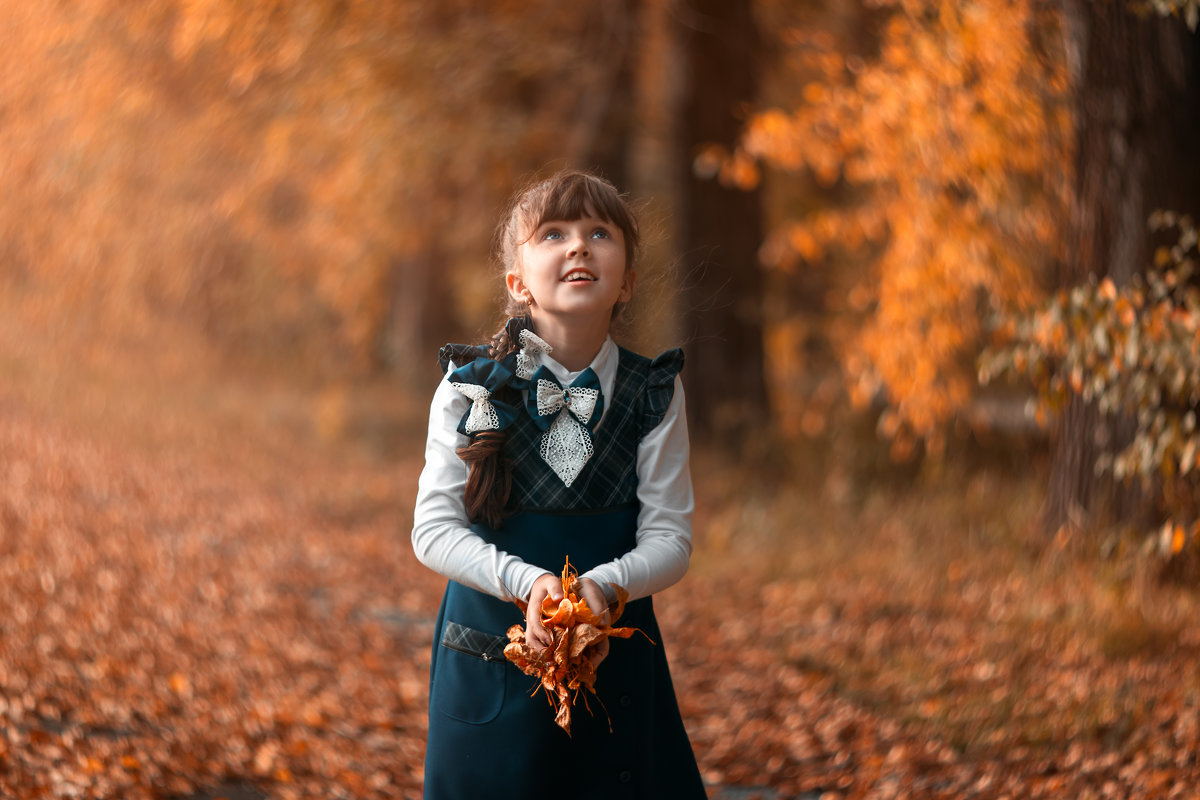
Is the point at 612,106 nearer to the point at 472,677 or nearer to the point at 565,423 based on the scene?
the point at 565,423

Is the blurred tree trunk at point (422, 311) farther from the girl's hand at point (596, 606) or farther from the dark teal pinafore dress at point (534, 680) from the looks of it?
the girl's hand at point (596, 606)

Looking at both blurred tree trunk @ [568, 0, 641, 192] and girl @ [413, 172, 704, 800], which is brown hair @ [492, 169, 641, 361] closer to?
girl @ [413, 172, 704, 800]

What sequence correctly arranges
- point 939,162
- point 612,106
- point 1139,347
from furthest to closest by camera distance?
point 612,106, point 939,162, point 1139,347

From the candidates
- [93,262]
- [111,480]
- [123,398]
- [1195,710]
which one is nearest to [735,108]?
[93,262]

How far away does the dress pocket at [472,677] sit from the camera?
208cm

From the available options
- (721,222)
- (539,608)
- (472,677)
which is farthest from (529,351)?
(721,222)

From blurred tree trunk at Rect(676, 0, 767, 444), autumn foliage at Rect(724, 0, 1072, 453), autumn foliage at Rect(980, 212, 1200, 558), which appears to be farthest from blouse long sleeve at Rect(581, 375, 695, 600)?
blurred tree trunk at Rect(676, 0, 767, 444)

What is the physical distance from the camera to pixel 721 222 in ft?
26.5

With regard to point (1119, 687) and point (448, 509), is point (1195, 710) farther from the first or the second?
point (448, 509)

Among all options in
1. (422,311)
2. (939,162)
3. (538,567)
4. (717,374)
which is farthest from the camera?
(422,311)

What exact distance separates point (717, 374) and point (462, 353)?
624cm

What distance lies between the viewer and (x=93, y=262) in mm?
7641

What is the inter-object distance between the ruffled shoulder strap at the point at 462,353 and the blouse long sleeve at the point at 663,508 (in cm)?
36

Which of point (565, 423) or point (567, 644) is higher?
point (565, 423)
